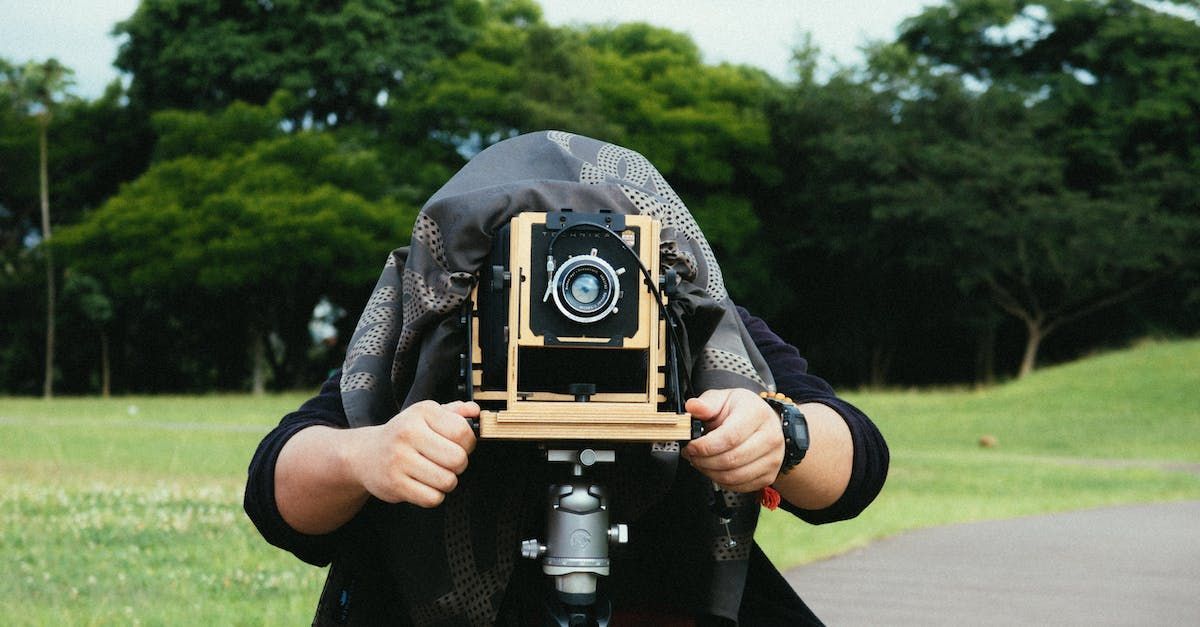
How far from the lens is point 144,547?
727cm

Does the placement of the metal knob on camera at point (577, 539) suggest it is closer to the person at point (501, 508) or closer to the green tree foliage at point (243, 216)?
the person at point (501, 508)

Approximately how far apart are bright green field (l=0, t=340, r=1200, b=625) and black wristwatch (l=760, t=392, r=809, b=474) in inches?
149

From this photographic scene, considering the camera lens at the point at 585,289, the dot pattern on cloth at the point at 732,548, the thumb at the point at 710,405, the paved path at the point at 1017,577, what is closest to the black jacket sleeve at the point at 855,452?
the dot pattern on cloth at the point at 732,548

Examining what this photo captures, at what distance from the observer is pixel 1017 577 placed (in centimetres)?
752

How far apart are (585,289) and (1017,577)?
6.37 meters

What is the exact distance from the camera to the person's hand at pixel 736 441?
6.17 ft

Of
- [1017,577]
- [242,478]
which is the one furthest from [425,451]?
[242,478]

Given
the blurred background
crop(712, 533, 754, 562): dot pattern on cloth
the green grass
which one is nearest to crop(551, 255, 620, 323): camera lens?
crop(712, 533, 754, 562): dot pattern on cloth

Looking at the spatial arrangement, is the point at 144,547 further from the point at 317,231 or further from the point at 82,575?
the point at 317,231

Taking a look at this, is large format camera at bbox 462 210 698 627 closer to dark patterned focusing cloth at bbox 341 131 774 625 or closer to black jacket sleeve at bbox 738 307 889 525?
dark patterned focusing cloth at bbox 341 131 774 625

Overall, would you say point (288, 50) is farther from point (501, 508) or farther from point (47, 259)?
point (501, 508)

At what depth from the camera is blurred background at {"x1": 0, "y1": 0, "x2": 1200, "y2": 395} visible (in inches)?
1407

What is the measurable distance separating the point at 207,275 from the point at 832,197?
1753 cm

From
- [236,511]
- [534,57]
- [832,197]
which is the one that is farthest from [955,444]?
[534,57]
